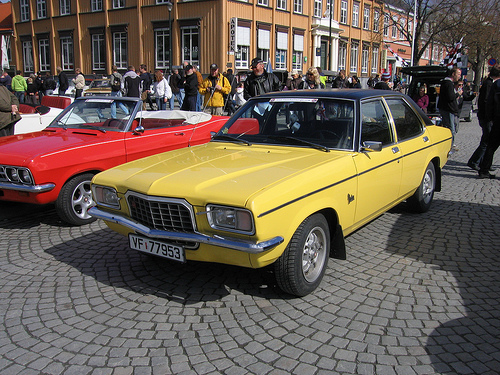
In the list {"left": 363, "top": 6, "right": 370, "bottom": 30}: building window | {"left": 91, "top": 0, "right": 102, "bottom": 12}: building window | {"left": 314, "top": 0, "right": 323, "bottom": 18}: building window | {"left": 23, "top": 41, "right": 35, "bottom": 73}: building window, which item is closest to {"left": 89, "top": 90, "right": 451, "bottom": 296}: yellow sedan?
{"left": 91, "top": 0, "right": 102, "bottom": 12}: building window

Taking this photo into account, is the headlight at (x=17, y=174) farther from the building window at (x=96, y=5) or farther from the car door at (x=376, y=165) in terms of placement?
the building window at (x=96, y=5)

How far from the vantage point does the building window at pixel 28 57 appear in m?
42.4

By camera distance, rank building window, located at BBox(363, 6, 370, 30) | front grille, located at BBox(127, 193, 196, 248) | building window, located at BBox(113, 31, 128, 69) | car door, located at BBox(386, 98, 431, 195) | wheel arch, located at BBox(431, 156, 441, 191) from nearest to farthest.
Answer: front grille, located at BBox(127, 193, 196, 248)
car door, located at BBox(386, 98, 431, 195)
wheel arch, located at BBox(431, 156, 441, 191)
building window, located at BBox(113, 31, 128, 69)
building window, located at BBox(363, 6, 370, 30)

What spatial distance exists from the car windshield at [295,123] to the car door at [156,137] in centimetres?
187

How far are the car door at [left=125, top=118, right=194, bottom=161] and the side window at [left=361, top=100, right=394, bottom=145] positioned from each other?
3.42 m

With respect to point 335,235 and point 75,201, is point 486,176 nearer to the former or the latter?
point 335,235

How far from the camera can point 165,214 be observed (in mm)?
3486

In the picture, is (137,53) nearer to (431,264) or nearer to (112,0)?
(112,0)

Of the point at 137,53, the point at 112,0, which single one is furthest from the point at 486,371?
the point at 112,0

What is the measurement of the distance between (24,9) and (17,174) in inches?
1770

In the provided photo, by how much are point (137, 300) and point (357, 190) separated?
2211 mm

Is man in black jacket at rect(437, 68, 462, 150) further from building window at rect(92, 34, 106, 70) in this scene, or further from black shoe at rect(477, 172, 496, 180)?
building window at rect(92, 34, 106, 70)

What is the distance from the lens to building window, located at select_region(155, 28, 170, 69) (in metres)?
33.2

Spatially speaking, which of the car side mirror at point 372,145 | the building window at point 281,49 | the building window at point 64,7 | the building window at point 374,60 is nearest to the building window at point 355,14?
the building window at point 374,60
